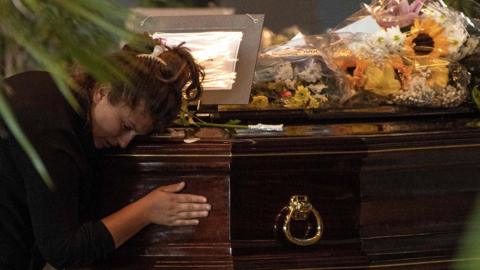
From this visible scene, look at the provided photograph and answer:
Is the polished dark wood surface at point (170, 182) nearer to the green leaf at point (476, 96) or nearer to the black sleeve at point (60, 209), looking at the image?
the black sleeve at point (60, 209)

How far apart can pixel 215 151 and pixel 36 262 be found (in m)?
0.39

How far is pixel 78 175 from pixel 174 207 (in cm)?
15

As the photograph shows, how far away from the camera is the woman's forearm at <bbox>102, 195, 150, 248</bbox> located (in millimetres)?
1080

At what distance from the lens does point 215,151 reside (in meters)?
1.07

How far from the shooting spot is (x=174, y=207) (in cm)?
108

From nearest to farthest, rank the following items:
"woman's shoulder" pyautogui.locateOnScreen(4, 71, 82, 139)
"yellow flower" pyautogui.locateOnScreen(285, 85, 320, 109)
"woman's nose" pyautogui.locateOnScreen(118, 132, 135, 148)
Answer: "woman's shoulder" pyautogui.locateOnScreen(4, 71, 82, 139) → "woman's nose" pyautogui.locateOnScreen(118, 132, 135, 148) → "yellow flower" pyautogui.locateOnScreen(285, 85, 320, 109)

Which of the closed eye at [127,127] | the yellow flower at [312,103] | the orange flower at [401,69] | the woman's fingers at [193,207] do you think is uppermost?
the orange flower at [401,69]

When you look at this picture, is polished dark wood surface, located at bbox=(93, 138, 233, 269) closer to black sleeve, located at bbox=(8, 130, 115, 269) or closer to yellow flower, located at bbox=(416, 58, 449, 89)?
black sleeve, located at bbox=(8, 130, 115, 269)

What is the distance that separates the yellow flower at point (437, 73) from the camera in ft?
4.12

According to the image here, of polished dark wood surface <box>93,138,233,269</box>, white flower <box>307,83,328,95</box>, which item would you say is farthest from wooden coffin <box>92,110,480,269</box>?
white flower <box>307,83,328,95</box>

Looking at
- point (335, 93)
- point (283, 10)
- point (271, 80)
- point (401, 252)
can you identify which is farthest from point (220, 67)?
point (283, 10)

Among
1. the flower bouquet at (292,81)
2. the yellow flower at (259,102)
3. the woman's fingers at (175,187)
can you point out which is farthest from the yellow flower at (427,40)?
the woman's fingers at (175,187)

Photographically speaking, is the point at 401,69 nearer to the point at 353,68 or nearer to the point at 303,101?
the point at 353,68

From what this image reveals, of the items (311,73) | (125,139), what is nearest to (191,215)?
(125,139)
